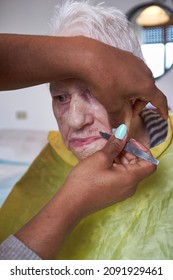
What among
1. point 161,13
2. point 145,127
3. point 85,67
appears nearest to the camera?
point 85,67

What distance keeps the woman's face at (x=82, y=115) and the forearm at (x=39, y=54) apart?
13cm

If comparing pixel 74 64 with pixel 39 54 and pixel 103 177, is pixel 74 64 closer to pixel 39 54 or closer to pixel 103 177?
pixel 39 54

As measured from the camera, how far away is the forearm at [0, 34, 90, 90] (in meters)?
0.61

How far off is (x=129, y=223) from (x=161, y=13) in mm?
457

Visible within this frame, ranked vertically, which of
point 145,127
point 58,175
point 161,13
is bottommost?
point 58,175

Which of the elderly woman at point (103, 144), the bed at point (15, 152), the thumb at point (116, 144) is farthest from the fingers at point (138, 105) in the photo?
the bed at point (15, 152)

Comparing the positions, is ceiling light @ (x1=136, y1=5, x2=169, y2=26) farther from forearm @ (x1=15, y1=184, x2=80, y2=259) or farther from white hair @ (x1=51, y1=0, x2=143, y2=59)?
forearm @ (x1=15, y1=184, x2=80, y2=259)

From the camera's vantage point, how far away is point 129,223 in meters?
0.80

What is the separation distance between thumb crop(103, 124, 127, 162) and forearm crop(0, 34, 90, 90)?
0.13m

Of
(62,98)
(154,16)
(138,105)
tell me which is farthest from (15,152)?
(154,16)

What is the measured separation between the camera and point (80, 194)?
0.62 metres

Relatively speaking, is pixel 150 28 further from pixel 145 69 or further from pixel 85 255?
pixel 85 255

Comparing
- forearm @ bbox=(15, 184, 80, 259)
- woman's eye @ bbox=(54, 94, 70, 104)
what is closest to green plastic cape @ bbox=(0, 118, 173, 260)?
forearm @ bbox=(15, 184, 80, 259)
